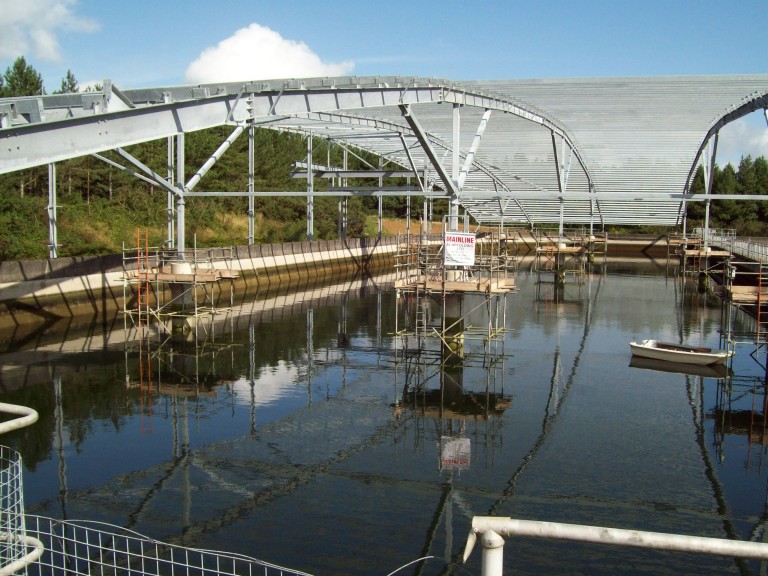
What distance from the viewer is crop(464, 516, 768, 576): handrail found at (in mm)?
3574

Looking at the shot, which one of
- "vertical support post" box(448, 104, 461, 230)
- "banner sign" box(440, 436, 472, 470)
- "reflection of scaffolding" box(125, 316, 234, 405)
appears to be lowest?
"banner sign" box(440, 436, 472, 470)

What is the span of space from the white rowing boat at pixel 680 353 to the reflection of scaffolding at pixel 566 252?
60.7ft

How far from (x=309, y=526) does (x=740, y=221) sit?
6449cm

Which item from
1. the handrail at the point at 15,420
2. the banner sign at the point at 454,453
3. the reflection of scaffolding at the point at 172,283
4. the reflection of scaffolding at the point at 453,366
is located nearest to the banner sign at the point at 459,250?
the reflection of scaffolding at the point at 453,366

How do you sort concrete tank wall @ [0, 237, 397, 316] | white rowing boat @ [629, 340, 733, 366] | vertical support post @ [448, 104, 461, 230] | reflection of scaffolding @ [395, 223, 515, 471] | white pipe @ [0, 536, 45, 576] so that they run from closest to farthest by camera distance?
white pipe @ [0, 536, 45, 576] → reflection of scaffolding @ [395, 223, 515, 471] → white rowing boat @ [629, 340, 733, 366] → concrete tank wall @ [0, 237, 397, 316] → vertical support post @ [448, 104, 461, 230]

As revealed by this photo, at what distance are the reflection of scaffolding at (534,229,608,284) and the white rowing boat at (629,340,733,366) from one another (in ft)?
60.7

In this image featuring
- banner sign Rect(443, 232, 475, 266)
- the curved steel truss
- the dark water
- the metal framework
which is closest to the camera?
the dark water

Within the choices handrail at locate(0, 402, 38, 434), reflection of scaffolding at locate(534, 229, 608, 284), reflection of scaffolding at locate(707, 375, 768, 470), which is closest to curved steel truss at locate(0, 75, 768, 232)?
reflection of scaffolding at locate(534, 229, 608, 284)

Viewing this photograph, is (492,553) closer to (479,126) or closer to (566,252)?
(479,126)

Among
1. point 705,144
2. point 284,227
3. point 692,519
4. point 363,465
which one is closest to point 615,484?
point 692,519

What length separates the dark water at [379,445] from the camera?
30.5 ft

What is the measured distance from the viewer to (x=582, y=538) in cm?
367

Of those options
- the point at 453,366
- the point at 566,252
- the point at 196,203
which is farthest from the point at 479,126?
the point at 196,203

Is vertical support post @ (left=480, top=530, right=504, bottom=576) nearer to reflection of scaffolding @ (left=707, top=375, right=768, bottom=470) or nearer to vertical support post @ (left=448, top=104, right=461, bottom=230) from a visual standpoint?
reflection of scaffolding @ (left=707, top=375, right=768, bottom=470)
